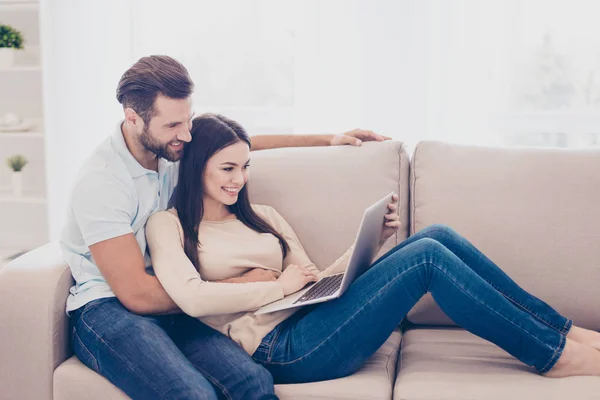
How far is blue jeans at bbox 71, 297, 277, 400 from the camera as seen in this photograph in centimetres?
157

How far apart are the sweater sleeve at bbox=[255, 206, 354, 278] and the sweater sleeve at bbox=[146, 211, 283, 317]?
0.21 meters

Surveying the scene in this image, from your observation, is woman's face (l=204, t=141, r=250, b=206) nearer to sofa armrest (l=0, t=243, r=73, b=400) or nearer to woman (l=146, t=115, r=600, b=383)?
woman (l=146, t=115, r=600, b=383)

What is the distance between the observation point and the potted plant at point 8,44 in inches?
119

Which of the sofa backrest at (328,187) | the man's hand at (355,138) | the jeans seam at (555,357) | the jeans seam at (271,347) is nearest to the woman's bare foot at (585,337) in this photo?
Answer: the jeans seam at (555,357)

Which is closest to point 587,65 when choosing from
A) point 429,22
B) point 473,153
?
point 429,22

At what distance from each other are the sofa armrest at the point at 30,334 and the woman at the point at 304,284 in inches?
10.6

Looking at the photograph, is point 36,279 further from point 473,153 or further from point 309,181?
point 473,153

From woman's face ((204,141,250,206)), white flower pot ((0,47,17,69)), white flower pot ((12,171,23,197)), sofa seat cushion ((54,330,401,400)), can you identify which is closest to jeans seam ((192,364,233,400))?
sofa seat cushion ((54,330,401,400))

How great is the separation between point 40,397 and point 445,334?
106 centimetres

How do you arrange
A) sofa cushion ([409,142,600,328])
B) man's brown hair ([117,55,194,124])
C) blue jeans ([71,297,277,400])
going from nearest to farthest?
blue jeans ([71,297,277,400]) < man's brown hair ([117,55,194,124]) < sofa cushion ([409,142,600,328])

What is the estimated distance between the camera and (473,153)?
215 cm

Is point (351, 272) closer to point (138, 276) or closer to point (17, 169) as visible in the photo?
point (138, 276)

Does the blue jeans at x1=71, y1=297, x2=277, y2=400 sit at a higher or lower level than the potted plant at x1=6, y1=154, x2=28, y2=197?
lower

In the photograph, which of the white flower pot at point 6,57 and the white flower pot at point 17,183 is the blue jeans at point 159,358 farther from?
the white flower pot at point 6,57
